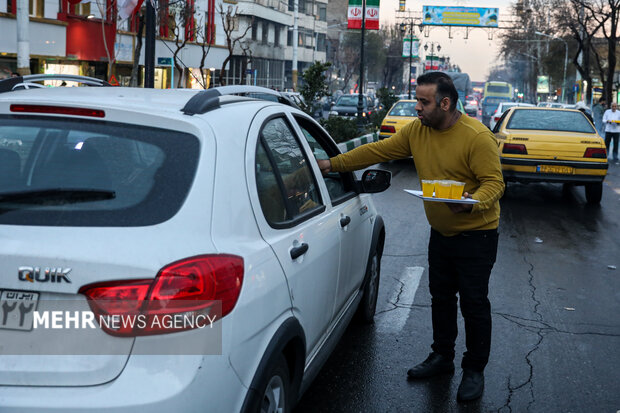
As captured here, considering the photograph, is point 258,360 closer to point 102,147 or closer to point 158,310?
point 158,310

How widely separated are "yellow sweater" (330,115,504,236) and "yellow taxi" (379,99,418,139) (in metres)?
15.9

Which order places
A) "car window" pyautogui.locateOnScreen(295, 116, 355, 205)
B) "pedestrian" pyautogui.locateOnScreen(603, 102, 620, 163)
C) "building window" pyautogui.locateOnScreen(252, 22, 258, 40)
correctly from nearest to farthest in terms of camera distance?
"car window" pyautogui.locateOnScreen(295, 116, 355, 205)
"pedestrian" pyautogui.locateOnScreen(603, 102, 620, 163)
"building window" pyautogui.locateOnScreen(252, 22, 258, 40)

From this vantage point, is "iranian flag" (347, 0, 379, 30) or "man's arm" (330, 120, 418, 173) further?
"iranian flag" (347, 0, 379, 30)

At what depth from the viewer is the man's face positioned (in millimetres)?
4430

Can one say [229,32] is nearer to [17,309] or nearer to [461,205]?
[461,205]

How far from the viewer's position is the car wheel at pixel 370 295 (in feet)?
18.6

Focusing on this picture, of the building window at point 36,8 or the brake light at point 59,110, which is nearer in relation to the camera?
the brake light at point 59,110

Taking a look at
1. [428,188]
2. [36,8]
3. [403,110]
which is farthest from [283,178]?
[36,8]

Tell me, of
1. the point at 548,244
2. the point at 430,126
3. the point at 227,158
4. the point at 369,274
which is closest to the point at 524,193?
the point at 548,244

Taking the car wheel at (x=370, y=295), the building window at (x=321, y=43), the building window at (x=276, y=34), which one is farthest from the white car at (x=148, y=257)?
the building window at (x=321, y=43)

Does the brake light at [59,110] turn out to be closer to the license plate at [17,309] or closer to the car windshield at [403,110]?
the license plate at [17,309]

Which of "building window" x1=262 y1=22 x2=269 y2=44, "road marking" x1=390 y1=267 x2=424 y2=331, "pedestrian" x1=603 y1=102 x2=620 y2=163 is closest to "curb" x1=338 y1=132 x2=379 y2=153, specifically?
"pedestrian" x1=603 y1=102 x2=620 y2=163

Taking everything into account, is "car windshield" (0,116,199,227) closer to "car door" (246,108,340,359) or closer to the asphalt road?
"car door" (246,108,340,359)

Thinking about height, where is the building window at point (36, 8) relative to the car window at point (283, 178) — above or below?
above
